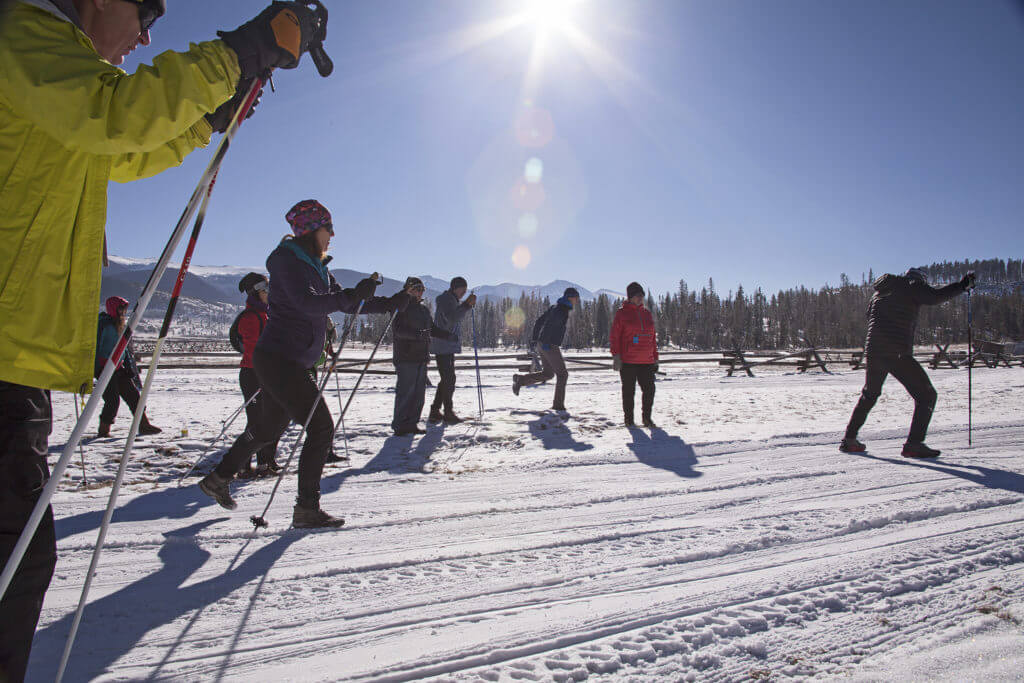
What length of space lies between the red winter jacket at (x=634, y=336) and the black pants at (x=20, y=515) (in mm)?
6130

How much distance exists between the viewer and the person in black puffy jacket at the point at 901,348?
4.79 metres

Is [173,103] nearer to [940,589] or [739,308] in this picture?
[940,589]

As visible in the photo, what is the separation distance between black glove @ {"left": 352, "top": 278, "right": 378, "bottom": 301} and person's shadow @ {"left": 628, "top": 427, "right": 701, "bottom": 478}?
3.00 meters

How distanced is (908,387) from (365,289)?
5.24 metres

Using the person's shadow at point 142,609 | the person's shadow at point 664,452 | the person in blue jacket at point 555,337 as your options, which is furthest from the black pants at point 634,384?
the person's shadow at point 142,609

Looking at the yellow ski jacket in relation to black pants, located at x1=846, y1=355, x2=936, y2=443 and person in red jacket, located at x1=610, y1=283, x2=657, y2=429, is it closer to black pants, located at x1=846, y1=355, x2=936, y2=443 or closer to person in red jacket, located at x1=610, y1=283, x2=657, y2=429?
black pants, located at x1=846, y1=355, x2=936, y2=443

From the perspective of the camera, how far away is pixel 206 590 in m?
2.32

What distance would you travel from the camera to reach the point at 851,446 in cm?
496

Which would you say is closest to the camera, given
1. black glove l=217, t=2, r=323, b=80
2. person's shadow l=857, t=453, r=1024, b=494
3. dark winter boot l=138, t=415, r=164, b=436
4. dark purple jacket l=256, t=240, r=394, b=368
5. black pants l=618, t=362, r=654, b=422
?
black glove l=217, t=2, r=323, b=80

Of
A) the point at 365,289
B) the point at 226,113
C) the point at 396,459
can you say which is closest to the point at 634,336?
the point at 396,459

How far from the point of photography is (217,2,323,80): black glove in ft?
4.65

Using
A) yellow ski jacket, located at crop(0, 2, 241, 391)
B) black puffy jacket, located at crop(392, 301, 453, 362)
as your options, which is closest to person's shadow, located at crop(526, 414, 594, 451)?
black puffy jacket, located at crop(392, 301, 453, 362)

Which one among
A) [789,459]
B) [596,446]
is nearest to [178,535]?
[596,446]

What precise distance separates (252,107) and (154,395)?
11.0 meters
